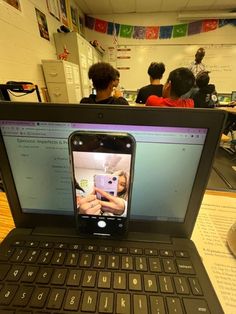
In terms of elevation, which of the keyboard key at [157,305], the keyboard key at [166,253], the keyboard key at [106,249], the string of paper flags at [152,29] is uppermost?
the string of paper flags at [152,29]

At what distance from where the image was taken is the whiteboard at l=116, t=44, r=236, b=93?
3.81 m

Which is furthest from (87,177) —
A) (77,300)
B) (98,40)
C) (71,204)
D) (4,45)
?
(98,40)

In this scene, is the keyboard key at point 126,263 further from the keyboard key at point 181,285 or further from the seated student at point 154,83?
the seated student at point 154,83

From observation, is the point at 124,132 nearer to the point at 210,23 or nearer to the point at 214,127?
the point at 214,127

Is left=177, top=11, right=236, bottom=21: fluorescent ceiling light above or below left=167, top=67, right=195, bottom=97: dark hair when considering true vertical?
above

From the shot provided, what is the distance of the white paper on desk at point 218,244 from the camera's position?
29 cm

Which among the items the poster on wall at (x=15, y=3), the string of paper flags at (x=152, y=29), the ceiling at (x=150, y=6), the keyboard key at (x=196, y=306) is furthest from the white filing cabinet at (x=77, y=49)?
the keyboard key at (x=196, y=306)

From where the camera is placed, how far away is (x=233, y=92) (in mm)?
3834

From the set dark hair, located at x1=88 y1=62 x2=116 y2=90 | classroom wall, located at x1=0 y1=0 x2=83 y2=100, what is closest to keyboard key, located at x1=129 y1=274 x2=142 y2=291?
dark hair, located at x1=88 y1=62 x2=116 y2=90

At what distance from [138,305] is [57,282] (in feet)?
0.42

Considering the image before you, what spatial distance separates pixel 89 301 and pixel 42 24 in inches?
110

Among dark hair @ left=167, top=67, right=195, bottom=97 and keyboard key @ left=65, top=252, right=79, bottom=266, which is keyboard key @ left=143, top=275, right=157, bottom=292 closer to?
keyboard key @ left=65, top=252, right=79, bottom=266

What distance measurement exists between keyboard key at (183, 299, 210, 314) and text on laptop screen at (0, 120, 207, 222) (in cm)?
13

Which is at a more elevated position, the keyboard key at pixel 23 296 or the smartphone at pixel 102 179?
the smartphone at pixel 102 179
